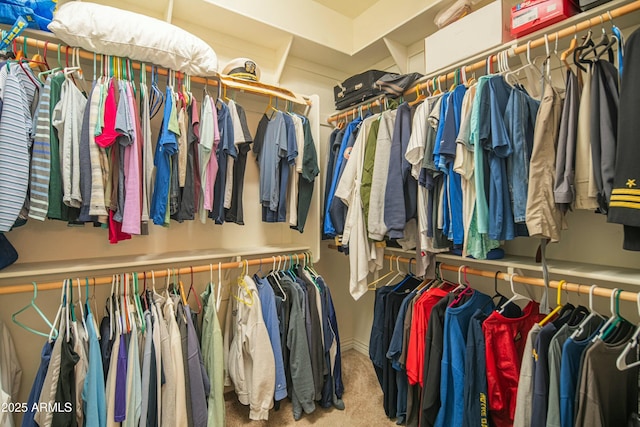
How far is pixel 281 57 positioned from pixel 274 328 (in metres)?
1.84

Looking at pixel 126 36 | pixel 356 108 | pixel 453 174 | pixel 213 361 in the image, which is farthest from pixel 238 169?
pixel 453 174

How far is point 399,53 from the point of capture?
2.22 metres

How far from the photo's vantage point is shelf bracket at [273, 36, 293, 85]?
223cm

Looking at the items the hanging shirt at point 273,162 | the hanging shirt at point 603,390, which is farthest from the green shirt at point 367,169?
the hanging shirt at point 603,390

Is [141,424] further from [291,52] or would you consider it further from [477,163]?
[291,52]

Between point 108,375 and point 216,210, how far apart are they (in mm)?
891

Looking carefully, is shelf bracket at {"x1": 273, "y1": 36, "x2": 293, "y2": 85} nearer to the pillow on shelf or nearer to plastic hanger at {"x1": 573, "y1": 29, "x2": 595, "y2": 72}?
the pillow on shelf

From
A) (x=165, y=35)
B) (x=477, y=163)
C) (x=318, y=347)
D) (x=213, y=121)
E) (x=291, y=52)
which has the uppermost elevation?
(x=291, y=52)

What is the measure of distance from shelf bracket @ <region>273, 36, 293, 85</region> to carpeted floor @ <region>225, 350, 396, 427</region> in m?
2.18

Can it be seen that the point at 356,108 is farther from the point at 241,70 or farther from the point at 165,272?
the point at 165,272

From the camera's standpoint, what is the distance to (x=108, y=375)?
137 cm

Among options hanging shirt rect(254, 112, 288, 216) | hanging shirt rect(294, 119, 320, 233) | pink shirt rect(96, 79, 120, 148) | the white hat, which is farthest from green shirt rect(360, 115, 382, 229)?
pink shirt rect(96, 79, 120, 148)

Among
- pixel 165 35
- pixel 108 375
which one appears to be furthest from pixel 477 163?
pixel 108 375

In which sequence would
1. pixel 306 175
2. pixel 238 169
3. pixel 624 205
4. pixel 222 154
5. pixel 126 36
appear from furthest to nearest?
pixel 306 175, pixel 238 169, pixel 222 154, pixel 126 36, pixel 624 205
